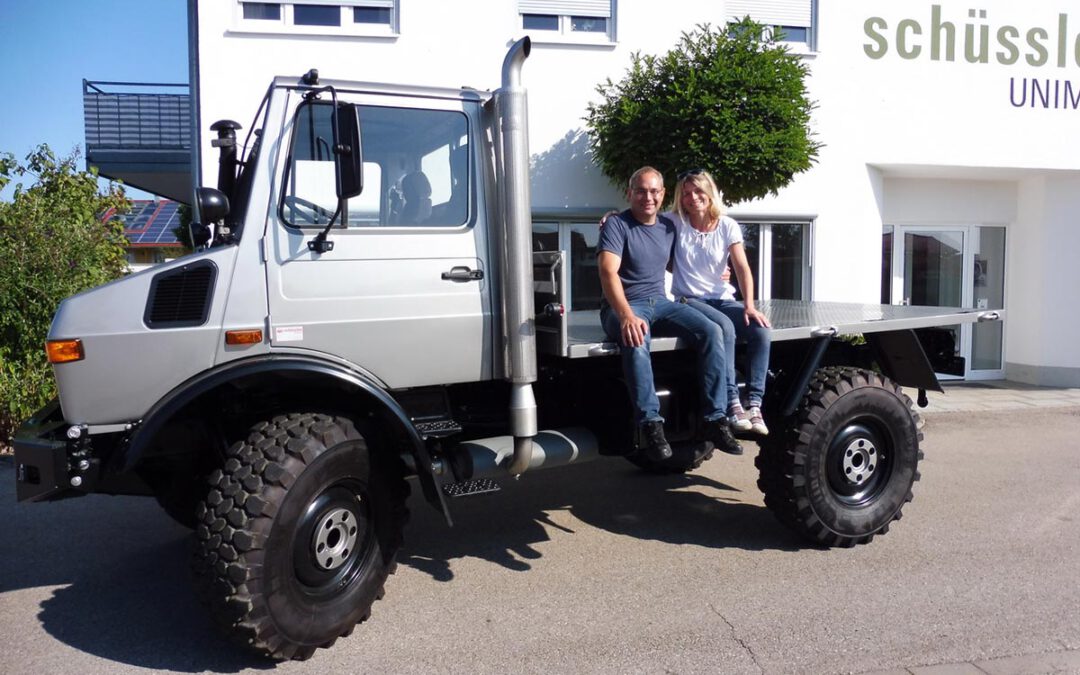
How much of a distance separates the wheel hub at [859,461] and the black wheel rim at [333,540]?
113 inches

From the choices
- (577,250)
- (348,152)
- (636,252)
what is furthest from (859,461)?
(577,250)

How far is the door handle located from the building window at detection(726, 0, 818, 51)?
7245 millimetres

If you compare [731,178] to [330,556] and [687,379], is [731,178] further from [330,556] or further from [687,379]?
[330,556]

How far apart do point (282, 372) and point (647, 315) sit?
2040 mm

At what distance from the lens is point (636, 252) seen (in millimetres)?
4773

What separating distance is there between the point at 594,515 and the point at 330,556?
237 centimetres

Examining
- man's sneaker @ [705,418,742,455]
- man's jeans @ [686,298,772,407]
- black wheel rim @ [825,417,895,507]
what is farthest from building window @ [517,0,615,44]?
man's sneaker @ [705,418,742,455]

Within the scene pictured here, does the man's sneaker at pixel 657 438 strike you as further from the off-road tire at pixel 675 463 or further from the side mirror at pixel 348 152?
the side mirror at pixel 348 152

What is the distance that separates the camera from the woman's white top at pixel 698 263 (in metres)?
5.03

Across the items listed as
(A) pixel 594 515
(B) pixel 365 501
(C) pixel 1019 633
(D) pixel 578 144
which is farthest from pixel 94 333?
(D) pixel 578 144

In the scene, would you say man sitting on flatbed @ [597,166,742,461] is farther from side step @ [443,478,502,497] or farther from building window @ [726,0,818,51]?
building window @ [726,0,818,51]

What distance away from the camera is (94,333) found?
3326 mm

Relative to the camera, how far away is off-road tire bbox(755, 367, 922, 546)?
4789mm

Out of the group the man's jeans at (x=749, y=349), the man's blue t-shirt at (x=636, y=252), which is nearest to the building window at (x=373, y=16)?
the man's blue t-shirt at (x=636, y=252)
